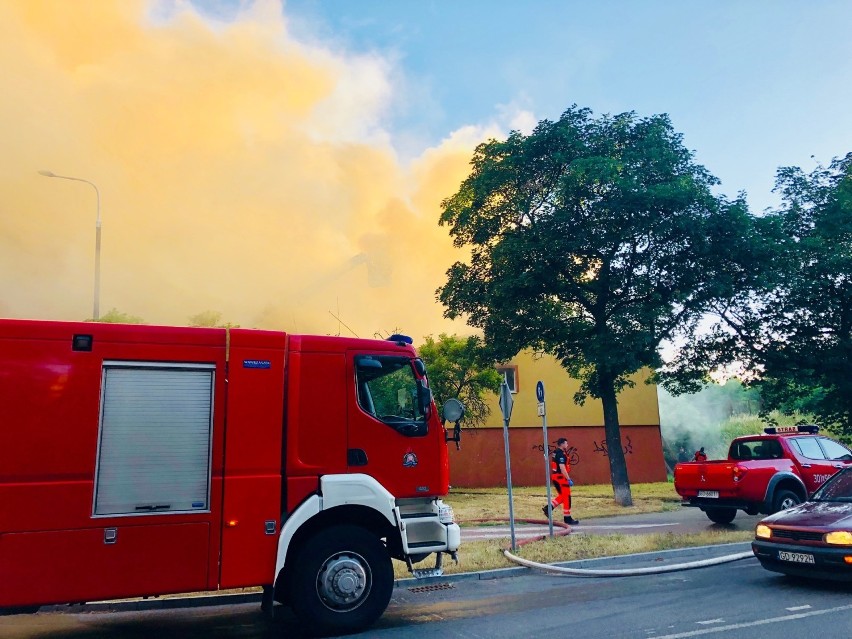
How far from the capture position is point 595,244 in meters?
17.1

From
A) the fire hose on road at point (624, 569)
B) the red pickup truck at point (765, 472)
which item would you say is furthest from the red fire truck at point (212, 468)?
the red pickup truck at point (765, 472)

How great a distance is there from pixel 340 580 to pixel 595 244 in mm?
12907

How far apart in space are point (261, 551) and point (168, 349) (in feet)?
6.81

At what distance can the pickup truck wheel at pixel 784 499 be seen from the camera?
1186cm

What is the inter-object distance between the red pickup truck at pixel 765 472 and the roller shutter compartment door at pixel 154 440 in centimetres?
979

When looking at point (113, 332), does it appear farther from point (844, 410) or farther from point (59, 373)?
point (844, 410)

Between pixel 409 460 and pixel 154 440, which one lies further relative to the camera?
pixel 409 460

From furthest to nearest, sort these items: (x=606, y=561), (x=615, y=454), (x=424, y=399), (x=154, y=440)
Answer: (x=615, y=454) → (x=606, y=561) → (x=424, y=399) → (x=154, y=440)

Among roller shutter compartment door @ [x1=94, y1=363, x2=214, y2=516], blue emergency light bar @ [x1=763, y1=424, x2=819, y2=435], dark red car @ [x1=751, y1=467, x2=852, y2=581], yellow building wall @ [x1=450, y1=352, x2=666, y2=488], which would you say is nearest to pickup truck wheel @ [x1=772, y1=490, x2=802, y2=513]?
blue emergency light bar @ [x1=763, y1=424, x2=819, y2=435]

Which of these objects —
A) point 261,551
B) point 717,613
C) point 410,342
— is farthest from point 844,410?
point 261,551

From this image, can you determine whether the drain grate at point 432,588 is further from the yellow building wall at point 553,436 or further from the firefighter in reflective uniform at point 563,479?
the yellow building wall at point 553,436

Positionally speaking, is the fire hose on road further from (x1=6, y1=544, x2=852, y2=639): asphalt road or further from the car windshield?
the car windshield

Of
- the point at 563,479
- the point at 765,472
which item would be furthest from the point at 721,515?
the point at 563,479

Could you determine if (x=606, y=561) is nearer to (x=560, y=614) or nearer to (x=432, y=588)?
(x=432, y=588)
